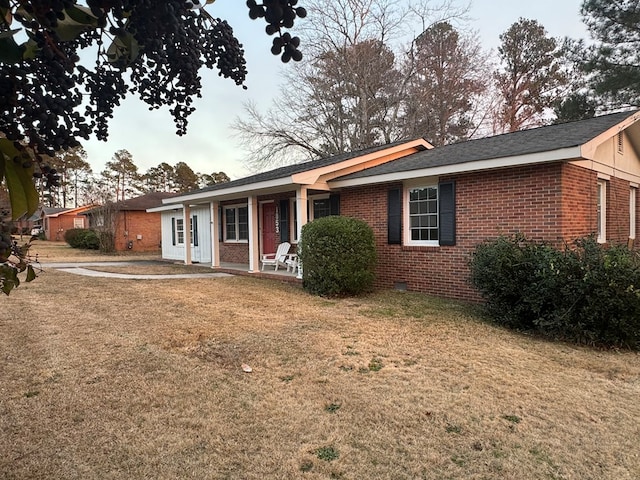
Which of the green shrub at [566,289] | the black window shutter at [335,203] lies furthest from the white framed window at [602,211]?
the black window shutter at [335,203]

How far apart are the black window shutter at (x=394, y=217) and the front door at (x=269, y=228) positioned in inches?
195

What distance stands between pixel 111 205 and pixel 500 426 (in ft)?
76.0

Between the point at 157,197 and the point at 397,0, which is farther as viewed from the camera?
the point at 157,197

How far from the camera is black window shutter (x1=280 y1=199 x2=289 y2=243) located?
12.6m

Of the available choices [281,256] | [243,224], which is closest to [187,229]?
[243,224]

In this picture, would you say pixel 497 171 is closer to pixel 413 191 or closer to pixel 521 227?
pixel 521 227

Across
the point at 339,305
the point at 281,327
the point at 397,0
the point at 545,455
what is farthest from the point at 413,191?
the point at 397,0

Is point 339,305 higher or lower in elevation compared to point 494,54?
lower

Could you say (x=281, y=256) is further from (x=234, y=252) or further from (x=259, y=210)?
(x=234, y=252)

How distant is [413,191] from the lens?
364 inches

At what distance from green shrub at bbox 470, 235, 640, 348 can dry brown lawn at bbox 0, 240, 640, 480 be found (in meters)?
0.32

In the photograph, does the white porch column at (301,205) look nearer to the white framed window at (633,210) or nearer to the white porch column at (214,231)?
→ the white porch column at (214,231)

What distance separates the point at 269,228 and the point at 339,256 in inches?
227

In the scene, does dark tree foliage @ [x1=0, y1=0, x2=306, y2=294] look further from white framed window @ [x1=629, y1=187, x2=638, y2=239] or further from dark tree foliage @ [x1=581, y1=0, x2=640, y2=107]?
dark tree foliage @ [x1=581, y1=0, x2=640, y2=107]
